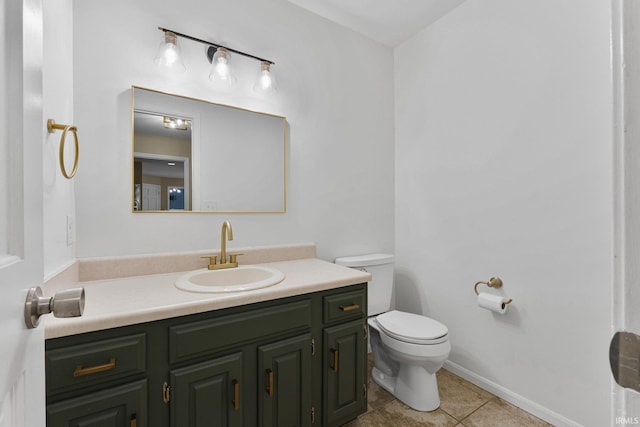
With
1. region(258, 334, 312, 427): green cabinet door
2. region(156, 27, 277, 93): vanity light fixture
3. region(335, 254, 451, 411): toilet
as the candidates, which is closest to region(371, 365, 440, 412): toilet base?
region(335, 254, 451, 411): toilet

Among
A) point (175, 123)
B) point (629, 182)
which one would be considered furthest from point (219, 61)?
point (629, 182)

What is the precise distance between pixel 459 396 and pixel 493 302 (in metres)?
0.65

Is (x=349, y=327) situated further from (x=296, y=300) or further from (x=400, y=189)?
(x=400, y=189)

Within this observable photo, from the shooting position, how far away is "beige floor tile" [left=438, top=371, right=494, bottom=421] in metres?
1.70

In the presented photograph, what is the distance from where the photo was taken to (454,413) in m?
1.67

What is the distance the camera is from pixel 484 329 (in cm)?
190

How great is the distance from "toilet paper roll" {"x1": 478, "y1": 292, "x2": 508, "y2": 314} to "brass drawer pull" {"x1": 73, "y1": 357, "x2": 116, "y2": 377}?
6.12 ft

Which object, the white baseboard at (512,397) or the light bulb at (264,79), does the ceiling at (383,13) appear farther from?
the white baseboard at (512,397)

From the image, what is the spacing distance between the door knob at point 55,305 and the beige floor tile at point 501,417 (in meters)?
1.91

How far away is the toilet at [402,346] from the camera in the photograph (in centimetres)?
165

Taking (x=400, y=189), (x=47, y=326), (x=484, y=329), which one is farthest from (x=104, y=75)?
(x=484, y=329)

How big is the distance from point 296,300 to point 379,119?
171 cm

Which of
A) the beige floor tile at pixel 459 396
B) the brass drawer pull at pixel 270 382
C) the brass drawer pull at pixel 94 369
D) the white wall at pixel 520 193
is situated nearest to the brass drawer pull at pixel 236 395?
the brass drawer pull at pixel 270 382

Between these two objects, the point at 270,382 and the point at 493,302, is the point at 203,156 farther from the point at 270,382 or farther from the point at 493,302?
the point at 493,302
